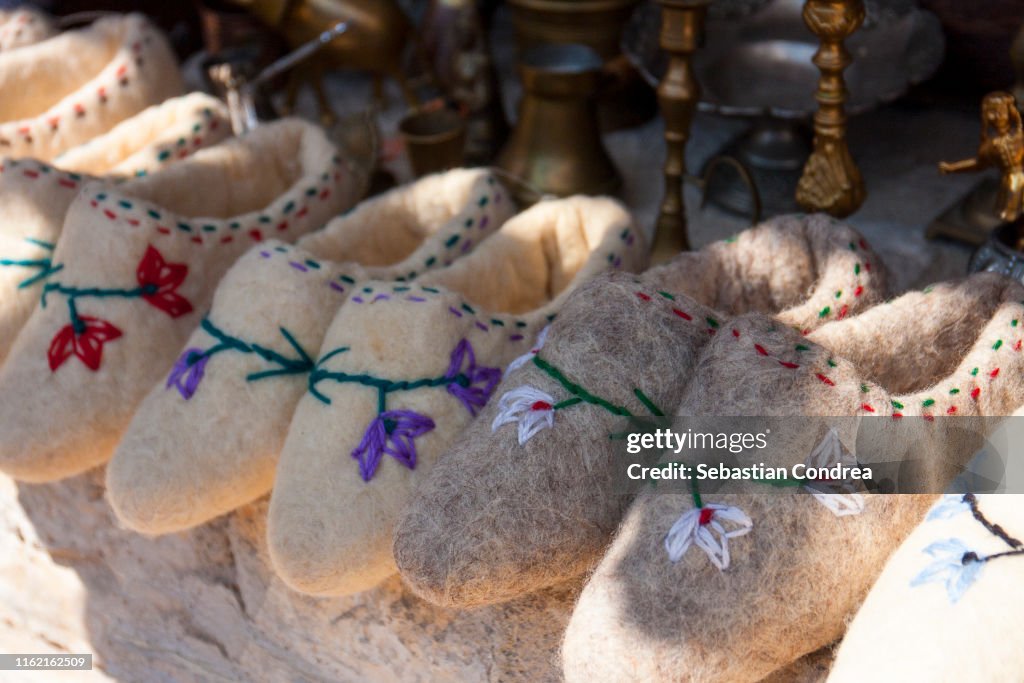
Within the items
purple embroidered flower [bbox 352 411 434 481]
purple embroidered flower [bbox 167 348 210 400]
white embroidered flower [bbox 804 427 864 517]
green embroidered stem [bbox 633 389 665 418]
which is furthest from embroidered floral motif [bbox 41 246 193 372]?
white embroidered flower [bbox 804 427 864 517]

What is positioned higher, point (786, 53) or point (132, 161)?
point (132, 161)

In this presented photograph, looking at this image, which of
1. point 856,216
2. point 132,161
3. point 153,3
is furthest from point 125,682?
point 153,3

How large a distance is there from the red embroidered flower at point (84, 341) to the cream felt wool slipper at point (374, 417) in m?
0.25

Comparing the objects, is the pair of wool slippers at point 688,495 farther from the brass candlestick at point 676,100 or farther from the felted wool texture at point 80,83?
the felted wool texture at point 80,83

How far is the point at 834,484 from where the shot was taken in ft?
2.13

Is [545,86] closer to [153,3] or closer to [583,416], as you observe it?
[583,416]

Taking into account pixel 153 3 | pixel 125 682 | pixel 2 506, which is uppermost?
pixel 153 3

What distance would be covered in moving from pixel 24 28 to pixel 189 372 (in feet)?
3.36

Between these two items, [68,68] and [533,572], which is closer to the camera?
[533,572]

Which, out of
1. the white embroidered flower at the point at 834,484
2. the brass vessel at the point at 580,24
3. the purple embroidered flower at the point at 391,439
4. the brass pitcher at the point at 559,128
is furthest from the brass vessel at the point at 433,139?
the white embroidered flower at the point at 834,484

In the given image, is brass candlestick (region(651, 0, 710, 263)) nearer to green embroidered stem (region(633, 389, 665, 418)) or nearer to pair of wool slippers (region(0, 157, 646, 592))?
pair of wool slippers (region(0, 157, 646, 592))

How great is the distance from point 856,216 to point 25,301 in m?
1.18

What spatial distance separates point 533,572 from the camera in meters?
0.71

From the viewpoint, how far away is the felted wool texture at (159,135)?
4.42ft
